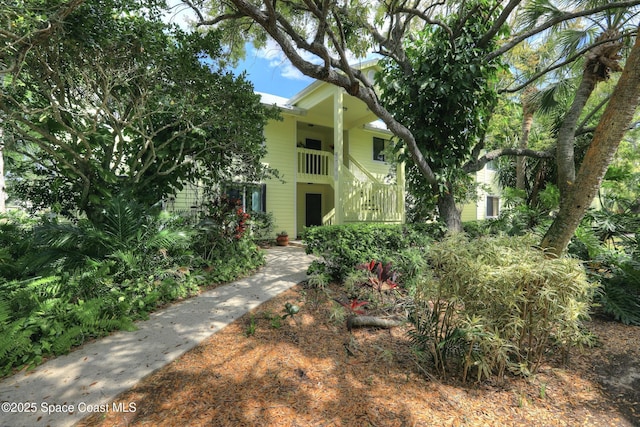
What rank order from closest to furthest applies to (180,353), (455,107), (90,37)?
(180,353) → (90,37) → (455,107)

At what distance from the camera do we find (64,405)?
2.23 meters

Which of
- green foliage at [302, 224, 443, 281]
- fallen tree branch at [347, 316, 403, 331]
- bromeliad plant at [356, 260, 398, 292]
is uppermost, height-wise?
green foliage at [302, 224, 443, 281]

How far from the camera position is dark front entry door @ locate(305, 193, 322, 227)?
13633mm

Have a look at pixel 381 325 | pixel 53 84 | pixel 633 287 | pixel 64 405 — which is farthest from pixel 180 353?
pixel 633 287

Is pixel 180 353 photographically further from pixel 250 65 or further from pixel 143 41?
pixel 250 65

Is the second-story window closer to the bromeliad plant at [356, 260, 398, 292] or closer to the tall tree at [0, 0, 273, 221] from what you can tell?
the tall tree at [0, 0, 273, 221]

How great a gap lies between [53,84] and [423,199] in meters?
8.60

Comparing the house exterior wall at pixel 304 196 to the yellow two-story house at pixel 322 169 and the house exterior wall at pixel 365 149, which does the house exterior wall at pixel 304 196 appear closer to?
the yellow two-story house at pixel 322 169

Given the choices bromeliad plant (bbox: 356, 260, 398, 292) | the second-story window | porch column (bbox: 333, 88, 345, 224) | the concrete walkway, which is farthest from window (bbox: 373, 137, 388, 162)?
the concrete walkway

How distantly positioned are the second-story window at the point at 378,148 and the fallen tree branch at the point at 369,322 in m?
11.6

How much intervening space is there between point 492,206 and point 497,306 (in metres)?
19.0

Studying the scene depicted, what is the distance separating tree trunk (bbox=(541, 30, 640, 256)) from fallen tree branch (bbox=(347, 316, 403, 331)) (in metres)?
2.01

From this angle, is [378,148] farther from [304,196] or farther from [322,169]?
[304,196]

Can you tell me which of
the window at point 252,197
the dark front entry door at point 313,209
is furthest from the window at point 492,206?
the window at point 252,197
